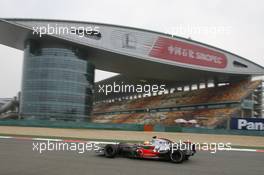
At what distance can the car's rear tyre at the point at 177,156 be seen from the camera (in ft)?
38.2

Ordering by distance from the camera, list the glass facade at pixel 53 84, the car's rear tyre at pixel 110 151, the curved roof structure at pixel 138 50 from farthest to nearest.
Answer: the glass facade at pixel 53 84 < the curved roof structure at pixel 138 50 < the car's rear tyre at pixel 110 151

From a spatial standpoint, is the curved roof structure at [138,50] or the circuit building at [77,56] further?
the circuit building at [77,56]

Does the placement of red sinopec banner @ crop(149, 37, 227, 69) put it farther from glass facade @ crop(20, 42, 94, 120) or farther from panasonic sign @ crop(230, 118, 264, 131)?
panasonic sign @ crop(230, 118, 264, 131)

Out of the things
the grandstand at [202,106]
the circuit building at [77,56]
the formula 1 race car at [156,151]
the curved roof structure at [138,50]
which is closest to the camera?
the formula 1 race car at [156,151]

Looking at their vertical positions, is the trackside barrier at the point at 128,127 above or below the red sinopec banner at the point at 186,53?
below

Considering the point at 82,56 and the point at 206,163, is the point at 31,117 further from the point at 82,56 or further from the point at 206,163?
the point at 206,163

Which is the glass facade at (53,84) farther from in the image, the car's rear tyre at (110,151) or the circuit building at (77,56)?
the car's rear tyre at (110,151)

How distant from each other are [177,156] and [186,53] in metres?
57.5

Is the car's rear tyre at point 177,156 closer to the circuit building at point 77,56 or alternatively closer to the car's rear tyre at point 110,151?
the car's rear tyre at point 110,151

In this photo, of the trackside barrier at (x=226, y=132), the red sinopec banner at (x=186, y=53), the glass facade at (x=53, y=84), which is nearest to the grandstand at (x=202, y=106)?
the red sinopec banner at (x=186, y=53)

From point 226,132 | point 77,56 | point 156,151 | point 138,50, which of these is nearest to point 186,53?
point 138,50

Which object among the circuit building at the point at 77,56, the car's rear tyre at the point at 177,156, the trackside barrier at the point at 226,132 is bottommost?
the trackside barrier at the point at 226,132

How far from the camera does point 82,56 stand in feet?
201

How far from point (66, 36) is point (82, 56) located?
19.4 feet
